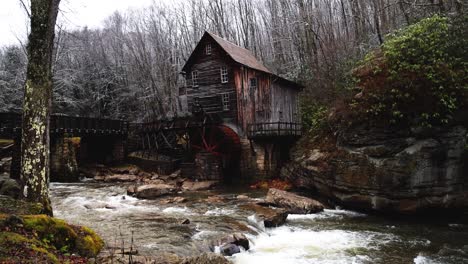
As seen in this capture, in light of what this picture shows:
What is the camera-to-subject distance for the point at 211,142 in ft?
69.5

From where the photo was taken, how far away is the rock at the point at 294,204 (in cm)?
1270

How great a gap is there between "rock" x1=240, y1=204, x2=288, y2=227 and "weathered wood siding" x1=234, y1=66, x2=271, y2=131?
8.65 meters

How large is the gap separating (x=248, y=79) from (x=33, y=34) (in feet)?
50.0

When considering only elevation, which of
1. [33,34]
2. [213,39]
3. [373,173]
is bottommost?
[373,173]

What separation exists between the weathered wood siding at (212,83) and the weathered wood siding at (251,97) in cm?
44

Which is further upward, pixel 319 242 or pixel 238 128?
pixel 238 128

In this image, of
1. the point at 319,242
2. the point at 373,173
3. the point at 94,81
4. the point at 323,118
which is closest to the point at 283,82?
the point at 323,118

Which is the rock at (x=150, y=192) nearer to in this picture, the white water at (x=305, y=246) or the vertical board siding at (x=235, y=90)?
the white water at (x=305, y=246)

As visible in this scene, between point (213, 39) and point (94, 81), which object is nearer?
point (213, 39)

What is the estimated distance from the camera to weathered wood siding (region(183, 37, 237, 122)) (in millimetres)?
21156

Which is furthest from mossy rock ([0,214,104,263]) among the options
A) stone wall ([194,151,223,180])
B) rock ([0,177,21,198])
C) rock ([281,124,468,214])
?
stone wall ([194,151,223,180])

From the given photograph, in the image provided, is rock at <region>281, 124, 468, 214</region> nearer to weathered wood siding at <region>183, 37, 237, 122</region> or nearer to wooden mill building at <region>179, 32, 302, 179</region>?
wooden mill building at <region>179, 32, 302, 179</region>

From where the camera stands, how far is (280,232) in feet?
34.1

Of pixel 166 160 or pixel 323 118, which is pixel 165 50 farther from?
pixel 323 118
